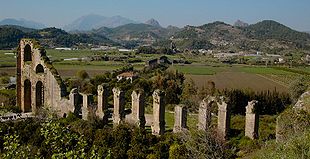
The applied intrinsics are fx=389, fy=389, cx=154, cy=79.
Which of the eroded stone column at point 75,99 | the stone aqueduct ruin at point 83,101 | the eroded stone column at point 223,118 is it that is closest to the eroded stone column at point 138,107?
the stone aqueduct ruin at point 83,101

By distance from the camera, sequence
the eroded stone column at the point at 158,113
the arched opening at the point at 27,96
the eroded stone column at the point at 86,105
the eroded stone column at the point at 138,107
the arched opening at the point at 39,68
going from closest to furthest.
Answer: the eroded stone column at the point at 158,113 → the eroded stone column at the point at 138,107 → the eroded stone column at the point at 86,105 → the arched opening at the point at 39,68 → the arched opening at the point at 27,96

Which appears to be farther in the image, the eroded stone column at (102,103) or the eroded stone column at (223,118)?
the eroded stone column at (102,103)

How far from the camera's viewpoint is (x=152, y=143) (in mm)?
24141

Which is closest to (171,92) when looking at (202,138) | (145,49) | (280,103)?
(280,103)

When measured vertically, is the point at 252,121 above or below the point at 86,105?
above

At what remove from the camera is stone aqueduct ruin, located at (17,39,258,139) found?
2395 cm

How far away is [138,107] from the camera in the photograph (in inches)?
1078

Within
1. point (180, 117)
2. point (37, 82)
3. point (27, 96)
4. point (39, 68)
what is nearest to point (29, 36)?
point (27, 96)

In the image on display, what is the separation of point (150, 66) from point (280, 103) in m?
39.6

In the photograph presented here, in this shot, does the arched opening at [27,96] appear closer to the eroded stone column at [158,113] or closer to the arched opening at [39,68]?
the arched opening at [39,68]

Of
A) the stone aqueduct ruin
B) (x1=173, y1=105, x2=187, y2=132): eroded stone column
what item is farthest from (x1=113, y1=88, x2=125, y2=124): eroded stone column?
(x1=173, y1=105, x2=187, y2=132): eroded stone column

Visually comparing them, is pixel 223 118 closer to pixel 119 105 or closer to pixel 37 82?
pixel 119 105

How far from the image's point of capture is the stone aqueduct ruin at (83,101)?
78.6 feet

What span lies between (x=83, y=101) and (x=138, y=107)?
5.35 metres
